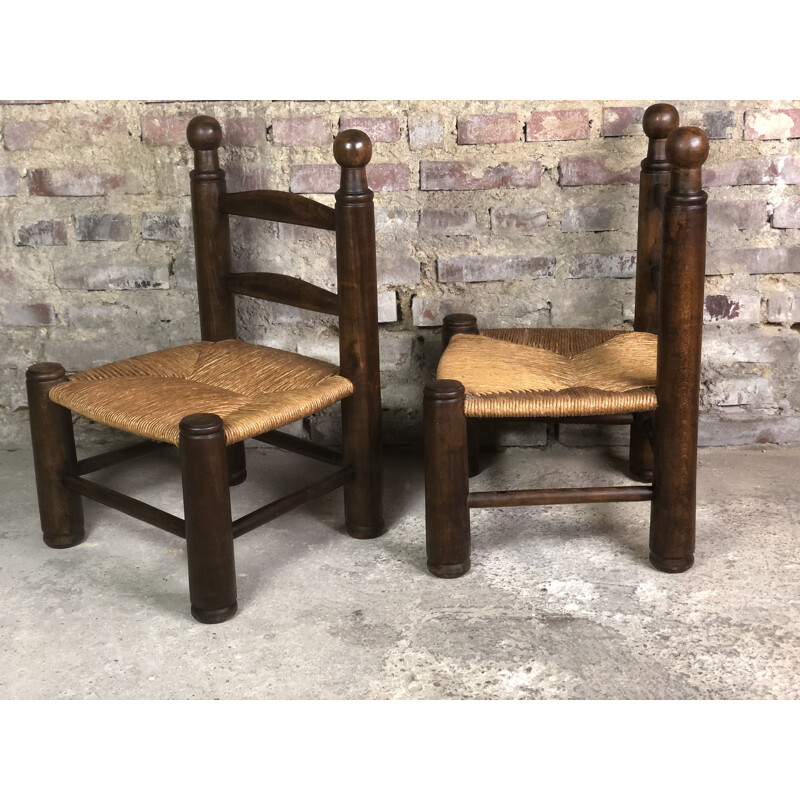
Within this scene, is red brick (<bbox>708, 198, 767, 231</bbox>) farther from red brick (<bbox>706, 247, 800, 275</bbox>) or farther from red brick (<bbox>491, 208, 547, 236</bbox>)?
red brick (<bbox>491, 208, 547, 236</bbox>)

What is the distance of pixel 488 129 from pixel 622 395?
0.81 meters

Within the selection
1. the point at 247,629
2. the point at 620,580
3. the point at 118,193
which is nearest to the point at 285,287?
the point at 118,193

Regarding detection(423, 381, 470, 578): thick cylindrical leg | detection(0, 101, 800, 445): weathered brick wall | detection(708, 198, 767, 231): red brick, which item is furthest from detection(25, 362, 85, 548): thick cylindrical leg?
detection(708, 198, 767, 231): red brick

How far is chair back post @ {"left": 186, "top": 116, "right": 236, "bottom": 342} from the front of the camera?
2344 mm

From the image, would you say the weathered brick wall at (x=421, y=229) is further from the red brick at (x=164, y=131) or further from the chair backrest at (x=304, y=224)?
the chair backrest at (x=304, y=224)

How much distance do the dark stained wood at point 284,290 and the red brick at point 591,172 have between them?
671 mm

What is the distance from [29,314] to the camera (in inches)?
104

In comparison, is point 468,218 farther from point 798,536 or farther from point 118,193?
point 798,536

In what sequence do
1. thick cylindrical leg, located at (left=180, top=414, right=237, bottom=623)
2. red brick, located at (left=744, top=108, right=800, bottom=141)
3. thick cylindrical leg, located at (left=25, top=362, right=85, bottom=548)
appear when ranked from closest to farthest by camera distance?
thick cylindrical leg, located at (left=180, top=414, right=237, bottom=623), thick cylindrical leg, located at (left=25, top=362, right=85, bottom=548), red brick, located at (left=744, top=108, right=800, bottom=141)

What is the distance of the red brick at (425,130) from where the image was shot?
2.45 meters

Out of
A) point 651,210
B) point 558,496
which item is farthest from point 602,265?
point 558,496

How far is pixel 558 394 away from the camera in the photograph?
6.48ft

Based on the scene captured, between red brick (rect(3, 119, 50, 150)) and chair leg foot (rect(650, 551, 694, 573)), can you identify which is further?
red brick (rect(3, 119, 50, 150))

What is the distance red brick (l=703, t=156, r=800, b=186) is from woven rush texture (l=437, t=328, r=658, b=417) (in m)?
0.47
